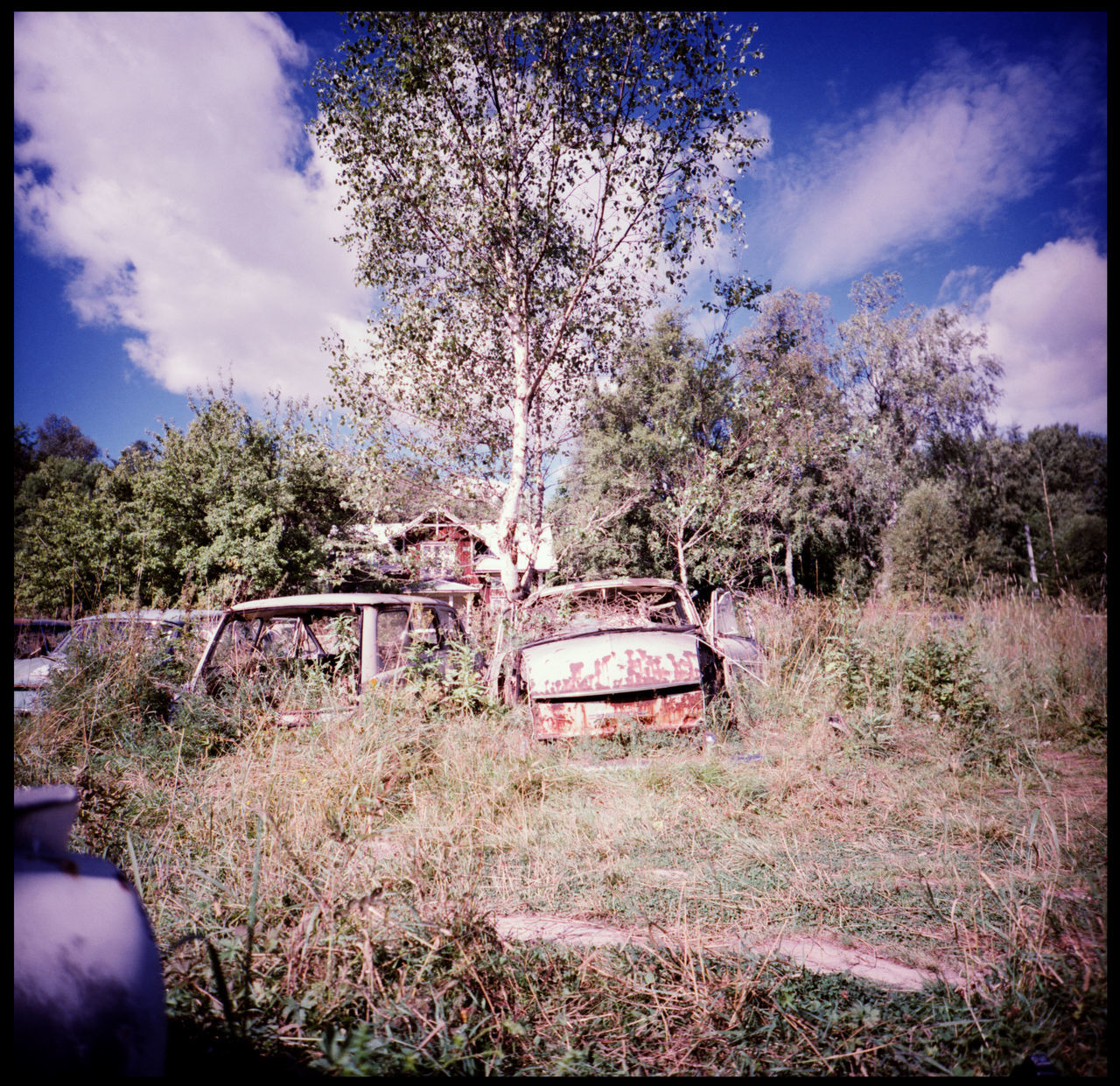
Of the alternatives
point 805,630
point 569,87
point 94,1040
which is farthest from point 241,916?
point 569,87

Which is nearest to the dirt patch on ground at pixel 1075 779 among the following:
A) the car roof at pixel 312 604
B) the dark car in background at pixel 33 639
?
the car roof at pixel 312 604

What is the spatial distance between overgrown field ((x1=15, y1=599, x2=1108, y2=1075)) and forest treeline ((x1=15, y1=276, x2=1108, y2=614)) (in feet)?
7.98

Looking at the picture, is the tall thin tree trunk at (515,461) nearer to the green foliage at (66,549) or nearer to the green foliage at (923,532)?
the green foliage at (66,549)

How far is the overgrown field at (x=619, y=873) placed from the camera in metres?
1.79

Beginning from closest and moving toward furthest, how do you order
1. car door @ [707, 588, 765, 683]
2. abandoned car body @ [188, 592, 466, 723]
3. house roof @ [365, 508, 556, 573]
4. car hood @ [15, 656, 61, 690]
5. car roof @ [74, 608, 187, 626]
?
abandoned car body @ [188, 592, 466, 723] → car hood @ [15, 656, 61, 690] → car roof @ [74, 608, 187, 626] → car door @ [707, 588, 765, 683] → house roof @ [365, 508, 556, 573]

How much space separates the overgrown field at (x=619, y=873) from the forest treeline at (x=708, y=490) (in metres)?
2.43

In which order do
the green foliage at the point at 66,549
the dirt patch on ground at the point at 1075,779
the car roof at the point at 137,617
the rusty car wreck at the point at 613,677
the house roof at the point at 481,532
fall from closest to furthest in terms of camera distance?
1. the dirt patch on ground at the point at 1075,779
2. the rusty car wreck at the point at 613,677
3. the car roof at the point at 137,617
4. the house roof at the point at 481,532
5. the green foliage at the point at 66,549

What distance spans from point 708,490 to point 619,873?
881 centimetres

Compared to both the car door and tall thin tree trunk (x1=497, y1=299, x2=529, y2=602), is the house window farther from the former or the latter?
the car door

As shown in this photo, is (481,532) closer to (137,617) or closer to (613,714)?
(137,617)

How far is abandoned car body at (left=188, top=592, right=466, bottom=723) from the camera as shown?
196 inches

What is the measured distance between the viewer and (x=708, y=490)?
35.8 ft

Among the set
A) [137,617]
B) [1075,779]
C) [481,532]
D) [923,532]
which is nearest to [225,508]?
[481,532]

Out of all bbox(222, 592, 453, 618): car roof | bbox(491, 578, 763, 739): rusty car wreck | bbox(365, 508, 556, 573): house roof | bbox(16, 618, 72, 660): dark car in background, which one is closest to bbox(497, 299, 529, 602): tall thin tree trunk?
bbox(365, 508, 556, 573): house roof
